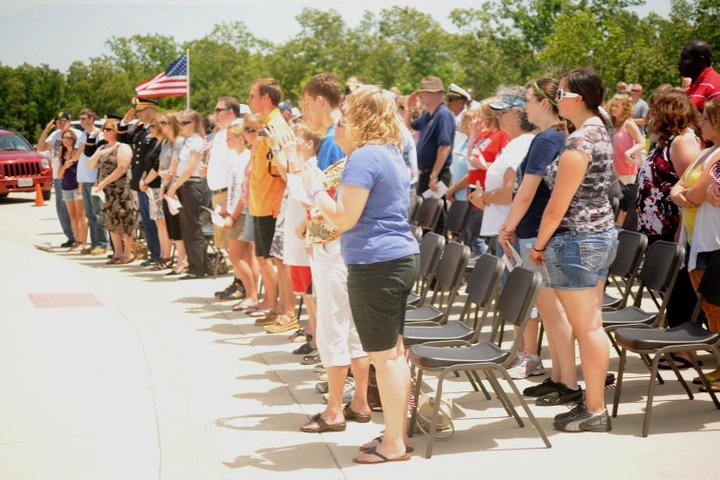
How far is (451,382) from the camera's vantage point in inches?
256

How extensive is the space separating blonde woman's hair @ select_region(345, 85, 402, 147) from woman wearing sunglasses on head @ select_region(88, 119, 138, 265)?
8348 mm

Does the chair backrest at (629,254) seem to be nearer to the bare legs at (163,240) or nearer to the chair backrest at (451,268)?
the chair backrest at (451,268)

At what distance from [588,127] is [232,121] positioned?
18.2 feet

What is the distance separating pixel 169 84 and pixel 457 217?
378 inches

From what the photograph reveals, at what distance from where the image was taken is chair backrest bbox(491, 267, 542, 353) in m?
5.09

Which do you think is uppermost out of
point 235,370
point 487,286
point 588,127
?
point 588,127

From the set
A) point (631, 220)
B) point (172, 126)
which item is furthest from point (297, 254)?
point (172, 126)

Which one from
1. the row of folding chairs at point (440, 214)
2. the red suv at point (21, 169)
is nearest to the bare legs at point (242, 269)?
the row of folding chairs at point (440, 214)

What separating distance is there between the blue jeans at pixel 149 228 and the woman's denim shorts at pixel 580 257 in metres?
8.04

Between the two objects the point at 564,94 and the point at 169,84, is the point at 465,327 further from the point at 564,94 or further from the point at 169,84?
the point at 169,84

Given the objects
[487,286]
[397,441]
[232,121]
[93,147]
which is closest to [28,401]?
[397,441]

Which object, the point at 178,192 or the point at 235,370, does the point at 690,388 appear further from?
the point at 178,192

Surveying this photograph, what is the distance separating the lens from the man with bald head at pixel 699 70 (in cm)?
801

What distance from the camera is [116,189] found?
41.8ft
